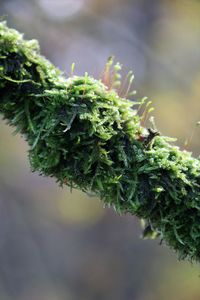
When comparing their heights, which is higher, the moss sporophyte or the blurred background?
the blurred background

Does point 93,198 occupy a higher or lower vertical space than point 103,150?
higher

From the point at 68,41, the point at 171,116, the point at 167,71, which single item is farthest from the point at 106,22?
the point at 171,116

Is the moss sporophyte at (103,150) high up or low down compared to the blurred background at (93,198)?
down

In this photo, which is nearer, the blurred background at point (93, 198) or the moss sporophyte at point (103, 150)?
the moss sporophyte at point (103, 150)

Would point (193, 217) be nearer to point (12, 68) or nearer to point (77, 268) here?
point (12, 68)

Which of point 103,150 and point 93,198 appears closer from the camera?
point 103,150
